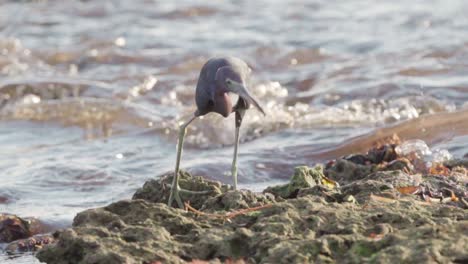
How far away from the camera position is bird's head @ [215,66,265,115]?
12.9ft

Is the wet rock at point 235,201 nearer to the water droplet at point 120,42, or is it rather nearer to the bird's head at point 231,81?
the bird's head at point 231,81

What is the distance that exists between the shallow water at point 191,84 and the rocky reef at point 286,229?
69.8 inches

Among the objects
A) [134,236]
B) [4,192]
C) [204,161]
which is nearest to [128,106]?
[204,161]

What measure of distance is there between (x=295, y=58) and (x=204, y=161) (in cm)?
465

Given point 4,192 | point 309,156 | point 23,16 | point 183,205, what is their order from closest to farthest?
1. point 183,205
2. point 4,192
3. point 309,156
4. point 23,16

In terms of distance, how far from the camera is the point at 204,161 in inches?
267

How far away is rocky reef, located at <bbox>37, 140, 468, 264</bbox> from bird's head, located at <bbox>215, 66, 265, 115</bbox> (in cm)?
40

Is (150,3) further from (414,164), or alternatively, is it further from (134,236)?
(134,236)

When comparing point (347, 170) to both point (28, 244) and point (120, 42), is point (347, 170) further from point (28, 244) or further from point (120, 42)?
point (120, 42)

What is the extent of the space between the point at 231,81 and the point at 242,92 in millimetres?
65

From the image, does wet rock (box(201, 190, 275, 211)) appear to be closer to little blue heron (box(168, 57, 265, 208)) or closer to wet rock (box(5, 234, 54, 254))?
little blue heron (box(168, 57, 265, 208))

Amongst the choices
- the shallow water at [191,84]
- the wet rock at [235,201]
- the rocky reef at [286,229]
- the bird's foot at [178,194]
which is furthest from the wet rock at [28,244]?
the wet rock at [235,201]

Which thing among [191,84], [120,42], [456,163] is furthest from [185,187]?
[120,42]

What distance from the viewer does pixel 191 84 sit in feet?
33.8
